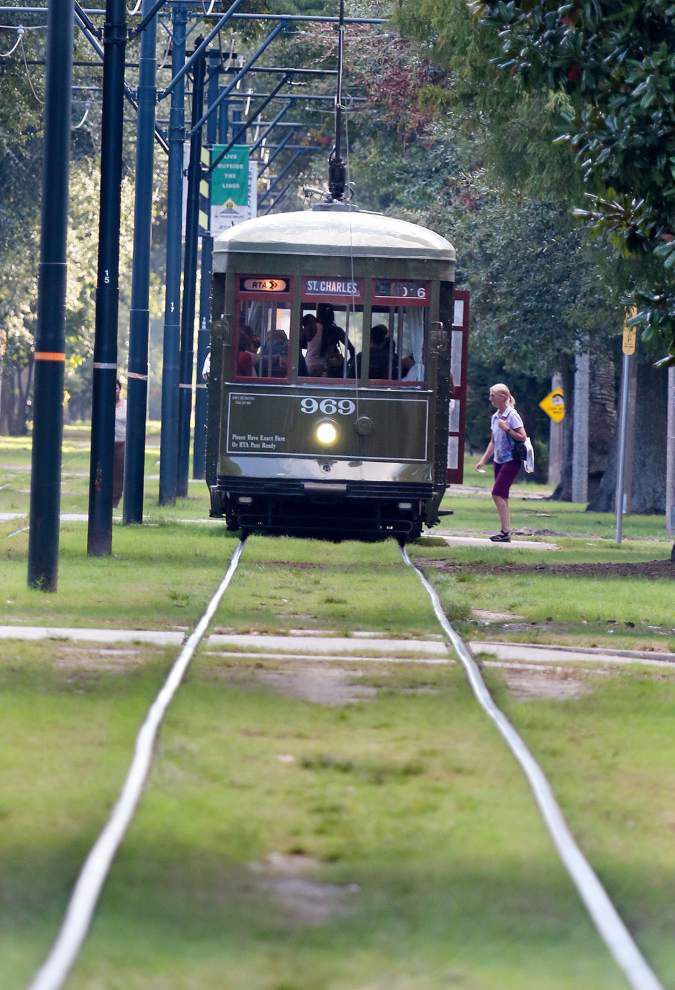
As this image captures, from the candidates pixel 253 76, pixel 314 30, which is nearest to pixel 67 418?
pixel 253 76

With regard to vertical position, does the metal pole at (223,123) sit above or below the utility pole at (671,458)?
above

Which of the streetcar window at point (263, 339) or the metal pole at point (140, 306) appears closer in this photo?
the streetcar window at point (263, 339)

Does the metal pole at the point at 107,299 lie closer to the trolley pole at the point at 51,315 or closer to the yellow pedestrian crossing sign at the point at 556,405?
the trolley pole at the point at 51,315

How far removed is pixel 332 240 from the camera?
68.4 feet

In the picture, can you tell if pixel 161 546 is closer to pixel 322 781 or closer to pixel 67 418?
pixel 322 781

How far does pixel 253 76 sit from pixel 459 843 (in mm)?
48161

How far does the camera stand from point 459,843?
709 cm

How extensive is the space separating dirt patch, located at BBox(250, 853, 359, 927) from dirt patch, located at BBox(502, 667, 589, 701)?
13.4ft

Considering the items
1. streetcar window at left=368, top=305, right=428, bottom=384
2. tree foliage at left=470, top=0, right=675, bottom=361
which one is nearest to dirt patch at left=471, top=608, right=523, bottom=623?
tree foliage at left=470, top=0, right=675, bottom=361

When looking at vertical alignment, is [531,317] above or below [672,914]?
above

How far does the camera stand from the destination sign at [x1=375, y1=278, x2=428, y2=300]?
2092 centimetres

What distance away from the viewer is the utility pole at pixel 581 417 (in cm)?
4150

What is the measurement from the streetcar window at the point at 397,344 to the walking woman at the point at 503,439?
2.10 metres

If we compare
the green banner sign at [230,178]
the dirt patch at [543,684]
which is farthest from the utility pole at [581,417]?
the dirt patch at [543,684]
